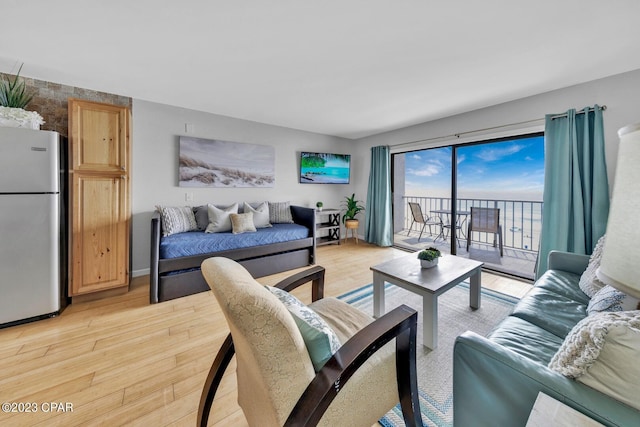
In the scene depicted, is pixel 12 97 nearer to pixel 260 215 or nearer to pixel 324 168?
pixel 260 215

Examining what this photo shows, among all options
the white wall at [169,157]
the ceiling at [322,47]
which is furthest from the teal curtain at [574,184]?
the white wall at [169,157]

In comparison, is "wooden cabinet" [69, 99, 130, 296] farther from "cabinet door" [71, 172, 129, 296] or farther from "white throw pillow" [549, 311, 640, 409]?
"white throw pillow" [549, 311, 640, 409]

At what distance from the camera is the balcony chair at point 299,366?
0.75m

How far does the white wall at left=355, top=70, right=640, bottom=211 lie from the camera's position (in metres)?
2.33

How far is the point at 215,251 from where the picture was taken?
2.85 m

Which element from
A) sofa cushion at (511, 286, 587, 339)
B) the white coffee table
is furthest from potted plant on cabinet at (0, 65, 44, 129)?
sofa cushion at (511, 286, 587, 339)

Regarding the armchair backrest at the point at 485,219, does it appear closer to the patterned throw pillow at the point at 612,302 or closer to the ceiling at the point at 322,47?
the ceiling at the point at 322,47

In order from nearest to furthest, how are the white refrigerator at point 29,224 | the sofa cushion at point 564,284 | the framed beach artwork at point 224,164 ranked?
the sofa cushion at point 564,284 → the white refrigerator at point 29,224 → the framed beach artwork at point 224,164

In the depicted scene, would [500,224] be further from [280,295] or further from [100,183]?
[100,183]

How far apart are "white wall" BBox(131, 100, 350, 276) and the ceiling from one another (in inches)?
13.4

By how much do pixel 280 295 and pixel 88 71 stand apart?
2.98m

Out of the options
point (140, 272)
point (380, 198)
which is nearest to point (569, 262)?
point (380, 198)

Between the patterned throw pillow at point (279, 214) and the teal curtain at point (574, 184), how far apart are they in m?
3.32

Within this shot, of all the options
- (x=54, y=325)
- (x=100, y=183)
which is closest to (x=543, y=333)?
(x=54, y=325)
